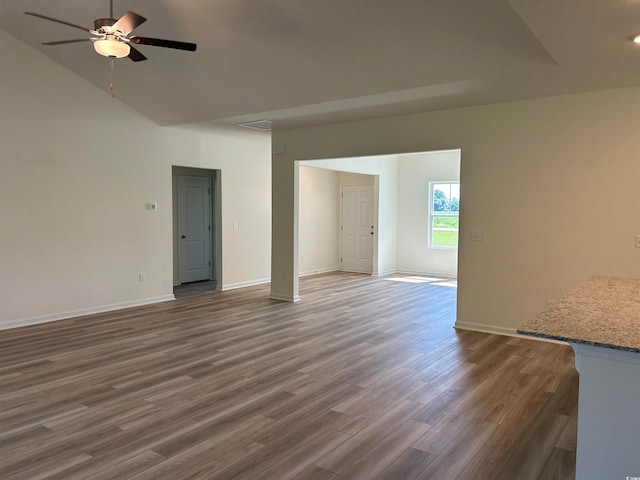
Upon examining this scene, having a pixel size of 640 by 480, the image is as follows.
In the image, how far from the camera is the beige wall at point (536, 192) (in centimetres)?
453

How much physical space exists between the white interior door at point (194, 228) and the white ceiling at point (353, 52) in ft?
10.1

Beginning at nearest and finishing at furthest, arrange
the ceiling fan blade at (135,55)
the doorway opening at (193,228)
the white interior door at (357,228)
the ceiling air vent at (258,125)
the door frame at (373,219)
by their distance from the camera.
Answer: the ceiling fan blade at (135,55)
the ceiling air vent at (258,125)
the doorway opening at (193,228)
the door frame at (373,219)
the white interior door at (357,228)

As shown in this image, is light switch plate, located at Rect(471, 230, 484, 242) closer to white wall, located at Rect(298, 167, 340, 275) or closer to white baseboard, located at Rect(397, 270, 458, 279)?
white baseboard, located at Rect(397, 270, 458, 279)

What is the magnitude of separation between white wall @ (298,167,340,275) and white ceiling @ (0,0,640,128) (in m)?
3.98

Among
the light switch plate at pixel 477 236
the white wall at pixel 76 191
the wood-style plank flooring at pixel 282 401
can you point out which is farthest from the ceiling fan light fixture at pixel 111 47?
the light switch plate at pixel 477 236

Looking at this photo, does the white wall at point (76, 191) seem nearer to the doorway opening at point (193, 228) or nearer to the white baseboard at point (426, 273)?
the doorway opening at point (193, 228)

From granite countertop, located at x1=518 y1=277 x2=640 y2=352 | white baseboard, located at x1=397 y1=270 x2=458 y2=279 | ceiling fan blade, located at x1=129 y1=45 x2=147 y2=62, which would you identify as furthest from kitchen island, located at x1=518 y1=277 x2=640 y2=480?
white baseboard, located at x1=397 y1=270 x2=458 y2=279

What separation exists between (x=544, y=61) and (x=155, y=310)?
5.58 m

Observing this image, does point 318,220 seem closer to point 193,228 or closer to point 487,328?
point 193,228

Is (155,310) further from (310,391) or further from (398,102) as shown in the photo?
(398,102)

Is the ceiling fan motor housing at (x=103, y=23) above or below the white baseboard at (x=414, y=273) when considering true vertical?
above

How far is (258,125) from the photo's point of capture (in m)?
6.75

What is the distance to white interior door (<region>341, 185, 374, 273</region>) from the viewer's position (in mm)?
10359

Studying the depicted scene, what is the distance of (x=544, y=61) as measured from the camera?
3771 mm
